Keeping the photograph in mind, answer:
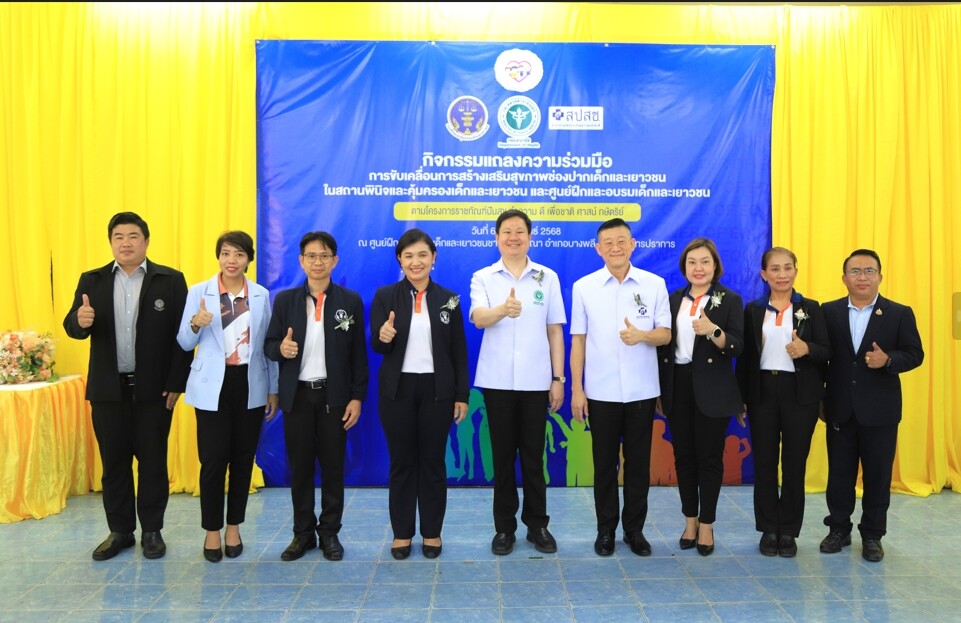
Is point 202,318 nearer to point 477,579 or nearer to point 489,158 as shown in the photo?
point 477,579

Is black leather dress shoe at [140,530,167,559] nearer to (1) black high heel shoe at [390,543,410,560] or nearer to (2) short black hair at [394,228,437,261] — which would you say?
(1) black high heel shoe at [390,543,410,560]

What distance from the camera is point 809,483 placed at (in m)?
4.52

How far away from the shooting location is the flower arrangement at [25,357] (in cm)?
405

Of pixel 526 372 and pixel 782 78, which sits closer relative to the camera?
pixel 526 372

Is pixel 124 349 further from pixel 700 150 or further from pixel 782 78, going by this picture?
pixel 782 78

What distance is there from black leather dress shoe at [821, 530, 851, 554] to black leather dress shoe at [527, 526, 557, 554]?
134 centimetres

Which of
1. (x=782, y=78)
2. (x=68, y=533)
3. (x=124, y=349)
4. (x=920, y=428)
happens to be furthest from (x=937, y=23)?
(x=68, y=533)

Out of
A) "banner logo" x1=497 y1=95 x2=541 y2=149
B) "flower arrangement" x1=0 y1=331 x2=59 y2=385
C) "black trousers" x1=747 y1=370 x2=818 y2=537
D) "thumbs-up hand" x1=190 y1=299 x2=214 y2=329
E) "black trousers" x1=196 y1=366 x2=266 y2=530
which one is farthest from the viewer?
"banner logo" x1=497 y1=95 x2=541 y2=149

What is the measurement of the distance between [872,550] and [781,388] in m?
0.91

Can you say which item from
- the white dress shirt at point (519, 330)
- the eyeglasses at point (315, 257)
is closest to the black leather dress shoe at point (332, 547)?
the white dress shirt at point (519, 330)

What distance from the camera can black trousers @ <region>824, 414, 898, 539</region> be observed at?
3295 mm

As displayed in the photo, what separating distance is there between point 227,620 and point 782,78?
178 inches

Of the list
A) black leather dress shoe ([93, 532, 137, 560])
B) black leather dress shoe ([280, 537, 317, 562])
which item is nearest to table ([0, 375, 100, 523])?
black leather dress shoe ([93, 532, 137, 560])

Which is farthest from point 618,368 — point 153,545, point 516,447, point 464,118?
point 153,545
